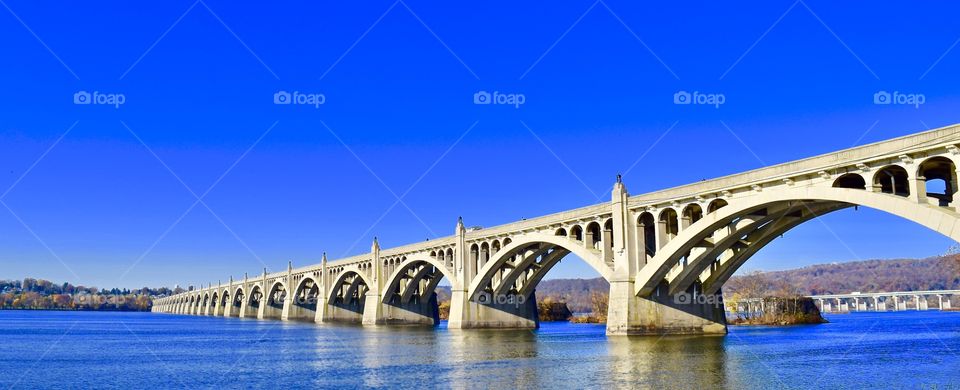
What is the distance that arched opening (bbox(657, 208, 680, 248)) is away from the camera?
52.2 meters

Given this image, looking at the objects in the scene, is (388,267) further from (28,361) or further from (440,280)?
(28,361)

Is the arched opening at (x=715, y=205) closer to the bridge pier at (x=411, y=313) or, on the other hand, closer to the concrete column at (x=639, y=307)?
the concrete column at (x=639, y=307)

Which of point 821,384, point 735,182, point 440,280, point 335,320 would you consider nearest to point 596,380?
point 821,384

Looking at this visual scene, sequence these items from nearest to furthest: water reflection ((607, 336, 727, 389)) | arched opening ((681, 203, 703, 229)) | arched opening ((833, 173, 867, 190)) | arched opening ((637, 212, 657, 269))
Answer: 1. water reflection ((607, 336, 727, 389))
2. arched opening ((833, 173, 867, 190))
3. arched opening ((681, 203, 703, 229))
4. arched opening ((637, 212, 657, 269))

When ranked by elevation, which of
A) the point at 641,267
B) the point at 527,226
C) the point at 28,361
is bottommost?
the point at 28,361

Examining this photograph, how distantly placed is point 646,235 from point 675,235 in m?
2.91

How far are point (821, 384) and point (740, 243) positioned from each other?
24.5 m

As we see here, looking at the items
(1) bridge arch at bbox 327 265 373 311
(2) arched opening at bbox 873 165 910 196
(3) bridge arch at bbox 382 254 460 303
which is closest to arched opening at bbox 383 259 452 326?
(3) bridge arch at bbox 382 254 460 303

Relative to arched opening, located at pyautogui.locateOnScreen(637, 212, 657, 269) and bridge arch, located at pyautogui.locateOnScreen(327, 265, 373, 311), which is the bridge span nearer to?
arched opening, located at pyautogui.locateOnScreen(637, 212, 657, 269)

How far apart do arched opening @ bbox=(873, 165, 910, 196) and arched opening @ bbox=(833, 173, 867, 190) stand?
1.09 meters

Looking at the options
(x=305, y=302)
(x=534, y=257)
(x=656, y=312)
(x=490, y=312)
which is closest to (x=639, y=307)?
(x=656, y=312)

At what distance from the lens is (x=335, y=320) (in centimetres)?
12656

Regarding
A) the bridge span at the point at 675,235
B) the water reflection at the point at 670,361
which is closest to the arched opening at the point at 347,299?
the bridge span at the point at 675,235

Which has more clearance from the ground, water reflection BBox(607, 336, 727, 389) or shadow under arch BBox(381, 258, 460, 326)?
shadow under arch BBox(381, 258, 460, 326)
